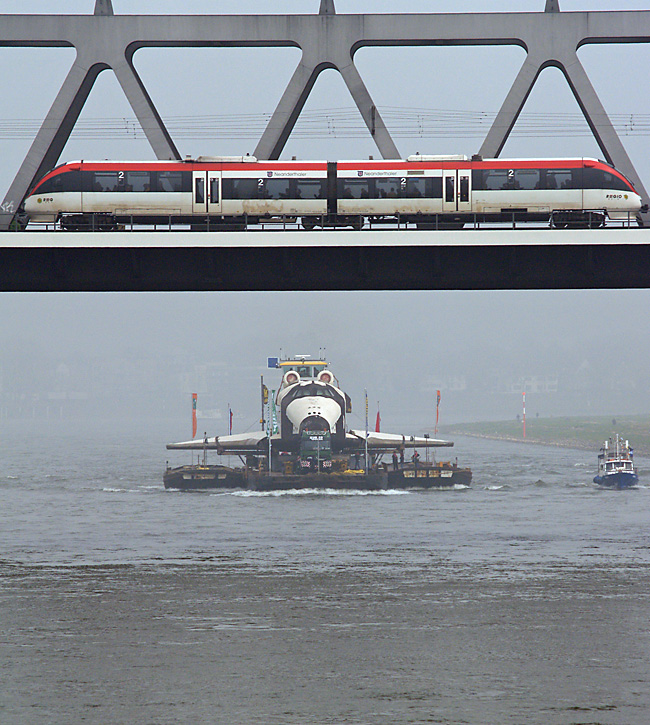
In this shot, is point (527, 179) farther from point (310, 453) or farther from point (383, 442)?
point (383, 442)

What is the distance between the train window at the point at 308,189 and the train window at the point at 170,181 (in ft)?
15.6

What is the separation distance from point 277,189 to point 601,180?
13.3 m

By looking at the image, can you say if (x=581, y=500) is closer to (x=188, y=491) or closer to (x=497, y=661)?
(x=188, y=491)

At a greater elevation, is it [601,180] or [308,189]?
[601,180]

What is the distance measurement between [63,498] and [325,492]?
3011cm

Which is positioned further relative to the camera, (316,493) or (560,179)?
(316,493)

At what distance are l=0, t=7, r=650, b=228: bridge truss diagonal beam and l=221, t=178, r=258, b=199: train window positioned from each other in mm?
3354

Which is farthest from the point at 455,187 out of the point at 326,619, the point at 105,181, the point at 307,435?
the point at 307,435

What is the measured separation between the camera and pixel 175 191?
123ft

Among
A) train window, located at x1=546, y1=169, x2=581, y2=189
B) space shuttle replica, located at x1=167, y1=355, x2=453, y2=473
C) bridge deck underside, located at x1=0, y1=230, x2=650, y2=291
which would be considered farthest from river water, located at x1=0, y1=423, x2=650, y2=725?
space shuttle replica, located at x1=167, y1=355, x2=453, y2=473

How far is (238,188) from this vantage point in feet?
124

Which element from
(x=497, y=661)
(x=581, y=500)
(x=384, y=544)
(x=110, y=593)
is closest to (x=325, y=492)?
(x=581, y=500)

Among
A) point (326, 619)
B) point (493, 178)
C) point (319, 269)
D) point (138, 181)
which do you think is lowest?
point (326, 619)

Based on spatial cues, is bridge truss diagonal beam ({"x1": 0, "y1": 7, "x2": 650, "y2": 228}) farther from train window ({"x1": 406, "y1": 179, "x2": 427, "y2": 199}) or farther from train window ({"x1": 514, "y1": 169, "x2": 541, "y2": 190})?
train window ({"x1": 514, "y1": 169, "x2": 541, "y2": 190})
